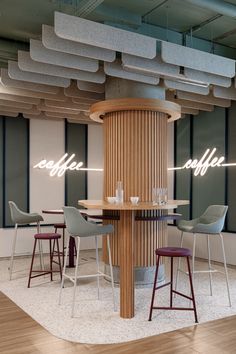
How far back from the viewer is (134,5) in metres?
4.56

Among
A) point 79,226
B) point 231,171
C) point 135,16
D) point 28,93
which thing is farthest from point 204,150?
point 79,226

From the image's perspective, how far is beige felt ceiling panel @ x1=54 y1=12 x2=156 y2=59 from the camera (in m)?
3.62

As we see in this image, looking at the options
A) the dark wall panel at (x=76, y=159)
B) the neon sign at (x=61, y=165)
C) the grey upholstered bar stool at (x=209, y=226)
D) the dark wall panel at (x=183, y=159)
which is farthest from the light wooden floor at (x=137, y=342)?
the dark wall panel at (x=76, y=159)

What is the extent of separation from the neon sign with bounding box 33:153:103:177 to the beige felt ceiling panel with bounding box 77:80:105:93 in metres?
2.54

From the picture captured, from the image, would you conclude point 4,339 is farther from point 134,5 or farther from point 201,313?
point 134,5

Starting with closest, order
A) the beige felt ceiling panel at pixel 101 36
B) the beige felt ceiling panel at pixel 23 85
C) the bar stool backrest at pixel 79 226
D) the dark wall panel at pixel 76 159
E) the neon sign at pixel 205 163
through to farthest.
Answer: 1. the beige felt ceiling panel at pixel 101 36
2. the bar stool backrest at pixel 79 226
3. the beige felt ceiling panel at pixel 23 85
4. the neon sign at pixel 205 163
5. the dark wall panel at pixel 76 159

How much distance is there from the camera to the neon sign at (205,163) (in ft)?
23.5

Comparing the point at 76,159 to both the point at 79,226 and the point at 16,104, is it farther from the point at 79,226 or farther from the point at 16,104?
the point at 79,226

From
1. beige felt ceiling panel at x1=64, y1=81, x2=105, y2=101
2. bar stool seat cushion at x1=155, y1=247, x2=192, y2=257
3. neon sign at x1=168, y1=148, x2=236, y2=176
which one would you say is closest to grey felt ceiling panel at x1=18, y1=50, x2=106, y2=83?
beige felt ceiling panel at x1=64, y1=81, x2=105, y2=101

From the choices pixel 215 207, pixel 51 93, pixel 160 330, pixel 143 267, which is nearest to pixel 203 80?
pixel 215 207

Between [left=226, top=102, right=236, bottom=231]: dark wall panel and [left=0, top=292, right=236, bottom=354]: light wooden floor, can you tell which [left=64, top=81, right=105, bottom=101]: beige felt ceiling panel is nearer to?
[left=226, top=102, right=236, bottom=231]: dark wall panel

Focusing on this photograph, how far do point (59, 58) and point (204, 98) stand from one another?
308 cm

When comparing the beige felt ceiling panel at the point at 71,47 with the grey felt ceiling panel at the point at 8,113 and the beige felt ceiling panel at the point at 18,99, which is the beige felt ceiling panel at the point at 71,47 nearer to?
the beige felt ceiling panel at the point at 18,99

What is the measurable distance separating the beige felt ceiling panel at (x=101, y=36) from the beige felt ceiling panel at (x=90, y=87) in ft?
5.35
